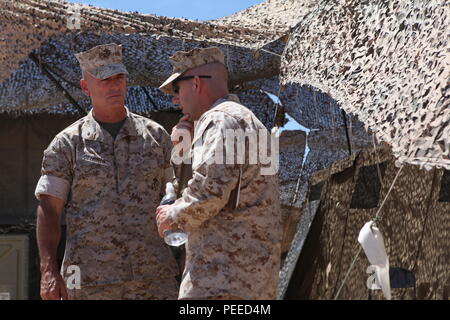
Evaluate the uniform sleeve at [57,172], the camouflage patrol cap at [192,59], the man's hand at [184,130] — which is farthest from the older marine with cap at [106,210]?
the camouflage patrol cap at [192,59]

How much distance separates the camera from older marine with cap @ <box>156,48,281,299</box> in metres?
2.58

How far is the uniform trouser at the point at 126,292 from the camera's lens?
11.2ft

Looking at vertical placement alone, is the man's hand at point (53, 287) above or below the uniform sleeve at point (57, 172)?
below

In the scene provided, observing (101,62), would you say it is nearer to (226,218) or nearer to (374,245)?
(226,218)

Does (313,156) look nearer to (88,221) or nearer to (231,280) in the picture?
(88,221)

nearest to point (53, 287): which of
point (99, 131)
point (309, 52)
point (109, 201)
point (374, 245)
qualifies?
point (109, 201)

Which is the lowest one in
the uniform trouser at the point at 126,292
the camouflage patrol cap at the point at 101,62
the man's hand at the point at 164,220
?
the uniform trouser at the point at 126,292

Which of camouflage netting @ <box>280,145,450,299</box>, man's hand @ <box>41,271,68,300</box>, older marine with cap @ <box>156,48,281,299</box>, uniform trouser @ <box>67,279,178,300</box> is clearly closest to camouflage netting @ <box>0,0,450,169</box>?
camouflage netting @ <box>280,145,450,299</box>

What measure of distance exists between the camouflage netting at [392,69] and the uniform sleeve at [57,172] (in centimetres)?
117

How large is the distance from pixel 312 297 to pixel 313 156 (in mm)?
2230

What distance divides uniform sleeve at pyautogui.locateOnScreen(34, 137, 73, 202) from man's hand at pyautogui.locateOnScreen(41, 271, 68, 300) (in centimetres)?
33

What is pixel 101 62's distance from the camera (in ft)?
12.1

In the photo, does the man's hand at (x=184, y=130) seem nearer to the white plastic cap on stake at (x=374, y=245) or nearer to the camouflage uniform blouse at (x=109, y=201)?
the camouflage uniform blouse at (x=109, y=201)
